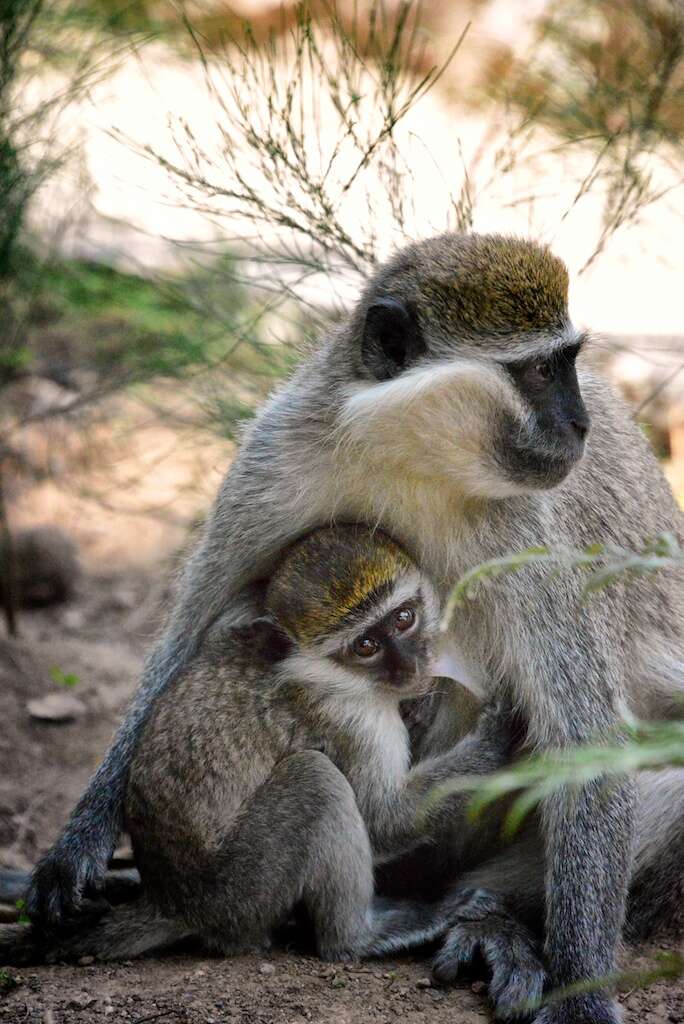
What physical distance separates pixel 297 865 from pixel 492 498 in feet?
3.56

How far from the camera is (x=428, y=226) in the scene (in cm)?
429

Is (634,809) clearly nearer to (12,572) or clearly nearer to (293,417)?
(293,417)

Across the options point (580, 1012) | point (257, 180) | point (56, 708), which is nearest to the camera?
point (580, 1012)

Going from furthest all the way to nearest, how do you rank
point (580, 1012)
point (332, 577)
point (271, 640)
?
point (271, 640)
point (332, 577)
point (580, 1012)

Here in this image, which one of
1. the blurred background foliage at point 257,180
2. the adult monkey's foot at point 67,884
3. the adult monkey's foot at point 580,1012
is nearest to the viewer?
the adult monkey's foot at point 580,1012

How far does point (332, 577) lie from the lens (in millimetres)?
3283

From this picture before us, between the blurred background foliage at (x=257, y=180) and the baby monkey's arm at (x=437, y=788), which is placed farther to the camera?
the blurred background foliage at (x=257, y=180)

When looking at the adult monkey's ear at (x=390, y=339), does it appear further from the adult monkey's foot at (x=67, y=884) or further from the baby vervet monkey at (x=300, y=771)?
the adult monkey's foot at (x=67, y=884)

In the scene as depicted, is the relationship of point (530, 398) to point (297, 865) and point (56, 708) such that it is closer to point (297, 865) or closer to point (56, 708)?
point (297, 865)

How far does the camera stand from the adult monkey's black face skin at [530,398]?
304 centimetres

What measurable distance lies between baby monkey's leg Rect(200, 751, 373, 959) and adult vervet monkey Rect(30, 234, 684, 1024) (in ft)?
1.64

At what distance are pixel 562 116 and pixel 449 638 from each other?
119 inches

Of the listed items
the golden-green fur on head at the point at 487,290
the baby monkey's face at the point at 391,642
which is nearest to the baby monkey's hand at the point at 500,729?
the baby monkey's face at the point at 391,642

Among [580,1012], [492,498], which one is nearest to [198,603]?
[492,498]
